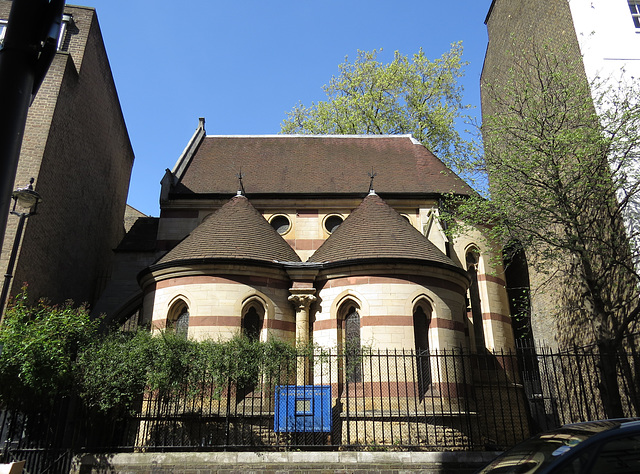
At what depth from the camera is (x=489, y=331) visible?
18281 millimetres

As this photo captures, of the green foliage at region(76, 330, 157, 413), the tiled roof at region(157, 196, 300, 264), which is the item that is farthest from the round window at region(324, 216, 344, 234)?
the green foliage at region(76, 330, 157, 413)

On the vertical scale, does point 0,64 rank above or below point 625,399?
above

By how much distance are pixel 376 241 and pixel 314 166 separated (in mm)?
7962

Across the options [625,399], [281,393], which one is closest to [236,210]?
[281,393]

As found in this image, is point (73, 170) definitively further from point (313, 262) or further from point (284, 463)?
point (284, 463)

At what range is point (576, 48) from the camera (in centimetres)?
1786

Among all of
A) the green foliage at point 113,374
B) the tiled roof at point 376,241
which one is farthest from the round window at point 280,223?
the green foliage at point 113,374

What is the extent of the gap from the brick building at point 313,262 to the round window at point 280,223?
0.19ft

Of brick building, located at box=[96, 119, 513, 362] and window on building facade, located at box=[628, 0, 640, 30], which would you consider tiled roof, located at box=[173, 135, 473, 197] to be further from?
window on building facade, located at box=[628, 0, 640, 30]

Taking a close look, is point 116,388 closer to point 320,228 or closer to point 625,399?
point 320,228

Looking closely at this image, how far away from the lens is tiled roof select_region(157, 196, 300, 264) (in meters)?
15.5

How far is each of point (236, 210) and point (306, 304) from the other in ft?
14.7

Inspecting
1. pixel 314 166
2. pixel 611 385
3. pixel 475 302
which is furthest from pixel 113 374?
pixel 314 166

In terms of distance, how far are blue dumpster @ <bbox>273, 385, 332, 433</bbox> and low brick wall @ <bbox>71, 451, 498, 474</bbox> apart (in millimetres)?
1149
